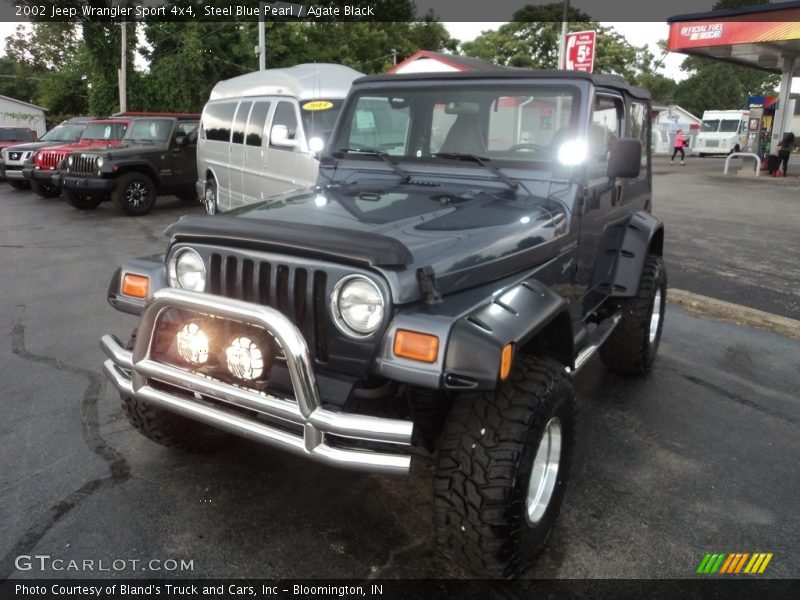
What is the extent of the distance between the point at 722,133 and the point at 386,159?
123 feet

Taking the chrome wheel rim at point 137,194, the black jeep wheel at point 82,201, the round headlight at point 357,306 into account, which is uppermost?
the round headlight at point 357,306

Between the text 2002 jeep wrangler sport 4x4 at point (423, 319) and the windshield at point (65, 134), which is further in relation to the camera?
the windshield at point (65, 134)

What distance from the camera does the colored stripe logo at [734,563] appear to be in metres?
2.53

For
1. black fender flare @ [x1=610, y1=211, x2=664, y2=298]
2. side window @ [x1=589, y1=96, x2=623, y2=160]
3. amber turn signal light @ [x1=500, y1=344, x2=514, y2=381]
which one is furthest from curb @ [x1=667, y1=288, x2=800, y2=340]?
amber turn signal light @ [x1=500, y1=344, x2=514, y2=381]

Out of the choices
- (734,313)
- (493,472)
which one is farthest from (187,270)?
(734,313)

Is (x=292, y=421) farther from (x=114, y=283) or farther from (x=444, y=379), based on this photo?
(x=114, y=283)

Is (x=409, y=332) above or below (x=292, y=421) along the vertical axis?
above

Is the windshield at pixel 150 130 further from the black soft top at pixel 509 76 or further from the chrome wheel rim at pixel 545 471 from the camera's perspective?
the chrome wheel rim at pixel 545 471

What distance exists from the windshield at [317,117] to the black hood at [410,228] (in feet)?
17.1

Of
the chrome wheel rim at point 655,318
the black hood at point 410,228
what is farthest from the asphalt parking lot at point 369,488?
the black hood at point 410,228

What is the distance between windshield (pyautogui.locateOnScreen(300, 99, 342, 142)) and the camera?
8.30m

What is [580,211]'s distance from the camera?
3230mm

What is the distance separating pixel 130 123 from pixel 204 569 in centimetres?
1279

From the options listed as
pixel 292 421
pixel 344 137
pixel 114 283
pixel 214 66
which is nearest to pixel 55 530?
pixel 114 283
